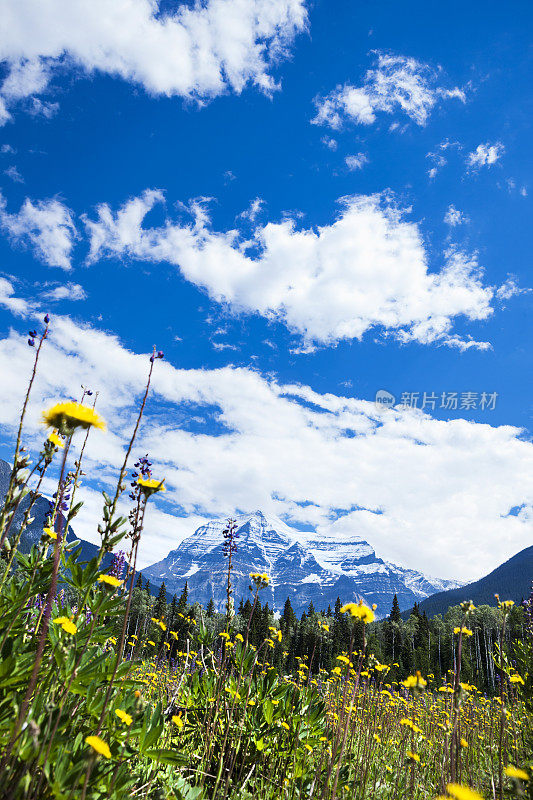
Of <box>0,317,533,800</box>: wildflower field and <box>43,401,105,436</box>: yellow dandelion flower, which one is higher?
<box>43,401,105,436</box>: yellow dandelion flower

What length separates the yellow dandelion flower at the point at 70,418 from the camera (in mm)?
1979

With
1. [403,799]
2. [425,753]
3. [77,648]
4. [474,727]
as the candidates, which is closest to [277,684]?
[403,799]

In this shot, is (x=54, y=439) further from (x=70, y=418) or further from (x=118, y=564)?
(x=118, y=564)

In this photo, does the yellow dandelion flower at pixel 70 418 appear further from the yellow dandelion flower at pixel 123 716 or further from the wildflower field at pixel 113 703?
the yellow dandelion flower at pixel 123 716

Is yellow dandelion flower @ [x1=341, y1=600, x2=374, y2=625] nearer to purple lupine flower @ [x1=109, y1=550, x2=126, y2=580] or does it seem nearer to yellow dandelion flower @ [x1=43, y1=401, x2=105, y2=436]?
yellow dandelion flower @ [x1=43, y1=401, x2=105, y2=436]

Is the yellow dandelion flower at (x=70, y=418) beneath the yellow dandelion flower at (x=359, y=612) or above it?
above

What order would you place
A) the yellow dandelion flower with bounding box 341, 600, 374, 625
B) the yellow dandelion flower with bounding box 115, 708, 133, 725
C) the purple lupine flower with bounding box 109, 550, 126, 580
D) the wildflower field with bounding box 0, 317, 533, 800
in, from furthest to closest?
the purple lupine flower with bounding box 109, 550, 126, 580, the yellow dandelion flower with bounding box 341, 600, 374, 625, the yellow dandelion flower with bounding box 115, 708, 133, 725, the wildflower field with bounding box 0, 317, 533, 800

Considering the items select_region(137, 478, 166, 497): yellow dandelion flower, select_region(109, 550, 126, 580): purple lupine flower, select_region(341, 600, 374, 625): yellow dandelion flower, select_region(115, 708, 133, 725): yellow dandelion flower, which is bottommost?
select_region(115, 708, 133, 725): yellow dandelion flower

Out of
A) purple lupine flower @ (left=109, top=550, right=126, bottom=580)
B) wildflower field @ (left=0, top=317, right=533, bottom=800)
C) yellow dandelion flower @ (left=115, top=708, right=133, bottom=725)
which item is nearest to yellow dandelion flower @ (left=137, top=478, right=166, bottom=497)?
wildflower field @ (left=0, top=317, right=533, bottom=800)

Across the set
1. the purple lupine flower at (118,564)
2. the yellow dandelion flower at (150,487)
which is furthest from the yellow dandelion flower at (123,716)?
the purple lupine flower at (118,564)

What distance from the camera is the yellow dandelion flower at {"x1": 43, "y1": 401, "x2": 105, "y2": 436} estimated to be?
77.9 inches

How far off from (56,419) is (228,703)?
3.67 meters

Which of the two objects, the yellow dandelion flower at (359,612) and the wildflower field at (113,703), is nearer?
the wildflower field at (113,703)

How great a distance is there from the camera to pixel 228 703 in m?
4.17
